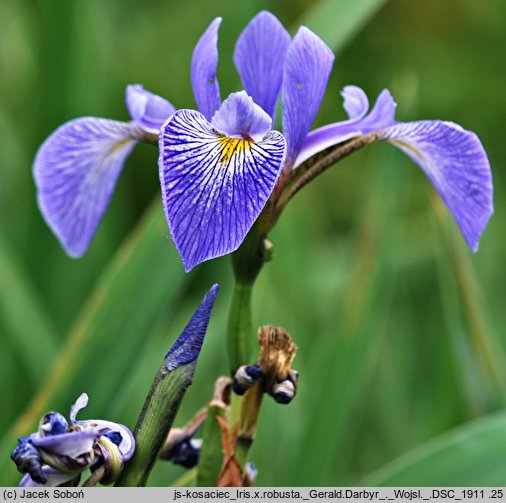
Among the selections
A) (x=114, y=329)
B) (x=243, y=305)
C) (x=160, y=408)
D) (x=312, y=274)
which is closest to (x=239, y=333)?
(x=243, y=305)

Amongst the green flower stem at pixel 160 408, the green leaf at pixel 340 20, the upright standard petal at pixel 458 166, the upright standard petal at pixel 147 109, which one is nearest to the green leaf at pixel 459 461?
the upright standard petal at pixel 458 166

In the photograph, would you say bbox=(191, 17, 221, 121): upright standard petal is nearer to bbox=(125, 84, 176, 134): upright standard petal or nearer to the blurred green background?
bbox=(125, 84, 176, 134): upright standard petal

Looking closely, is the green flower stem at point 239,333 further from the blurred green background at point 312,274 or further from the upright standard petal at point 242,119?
the blurred green background at point 312,274

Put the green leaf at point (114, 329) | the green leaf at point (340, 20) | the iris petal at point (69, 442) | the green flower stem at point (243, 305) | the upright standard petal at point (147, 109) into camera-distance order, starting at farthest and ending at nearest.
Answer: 1. the green leaf at point (340, 20)
2. the green leaf at point (114, 329)
3. the upright standard petal at point (147, 109)
4. the green flower stem at point (243, 305)
5. the iris petal at point (69, 442)

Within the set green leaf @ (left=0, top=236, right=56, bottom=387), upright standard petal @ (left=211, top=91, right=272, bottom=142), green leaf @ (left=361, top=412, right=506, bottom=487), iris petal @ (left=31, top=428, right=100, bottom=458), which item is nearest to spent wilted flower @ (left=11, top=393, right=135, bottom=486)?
iris petal @ (left=31, top=428, right=100, bottom=458)

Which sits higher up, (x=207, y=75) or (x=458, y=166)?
(x=207, y=75)

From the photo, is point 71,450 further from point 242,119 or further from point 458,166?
point 458,166
